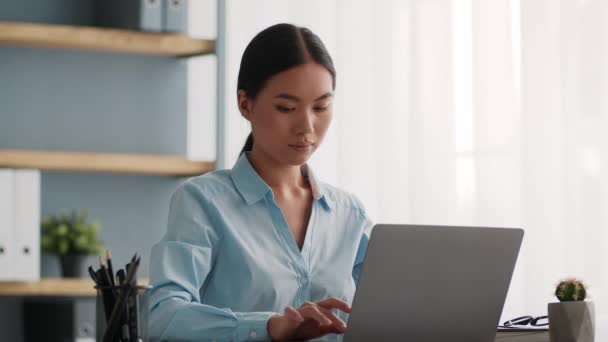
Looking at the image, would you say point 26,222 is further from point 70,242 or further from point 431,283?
point 431,283

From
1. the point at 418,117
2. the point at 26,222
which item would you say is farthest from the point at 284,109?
the point at 26,222

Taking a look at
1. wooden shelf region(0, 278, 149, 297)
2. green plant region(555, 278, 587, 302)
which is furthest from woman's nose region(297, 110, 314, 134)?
wooden shelf region(0, 278, 149, 297)

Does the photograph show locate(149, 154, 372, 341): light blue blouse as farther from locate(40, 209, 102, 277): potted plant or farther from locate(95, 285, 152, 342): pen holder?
locate(40, 209, 102, 277): potted plant

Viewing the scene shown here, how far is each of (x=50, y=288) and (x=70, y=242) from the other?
7.4 inches

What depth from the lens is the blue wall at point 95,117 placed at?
359 cm

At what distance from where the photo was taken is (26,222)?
11.0 feet

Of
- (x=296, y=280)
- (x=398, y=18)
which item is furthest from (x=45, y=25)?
(x=296, y=280)

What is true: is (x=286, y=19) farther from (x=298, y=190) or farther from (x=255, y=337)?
(x=255, y=337)

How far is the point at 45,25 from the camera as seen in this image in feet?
11.4

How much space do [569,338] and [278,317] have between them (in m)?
0.45

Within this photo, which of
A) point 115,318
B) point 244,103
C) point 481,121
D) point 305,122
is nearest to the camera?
point 115,318

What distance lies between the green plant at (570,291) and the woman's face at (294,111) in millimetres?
510

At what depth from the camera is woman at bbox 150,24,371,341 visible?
179 centimetres

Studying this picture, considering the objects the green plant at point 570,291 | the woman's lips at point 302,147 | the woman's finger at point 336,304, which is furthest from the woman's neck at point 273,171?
the green plant at point 570,291
